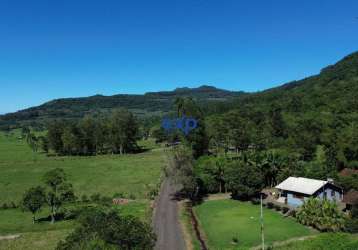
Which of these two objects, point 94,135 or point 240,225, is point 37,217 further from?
point 94,135

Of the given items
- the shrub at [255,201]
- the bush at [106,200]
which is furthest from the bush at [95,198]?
the shrub at [255,201]

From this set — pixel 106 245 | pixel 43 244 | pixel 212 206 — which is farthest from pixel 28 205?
pixel 106 245

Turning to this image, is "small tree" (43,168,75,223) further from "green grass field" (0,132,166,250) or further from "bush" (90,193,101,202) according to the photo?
"bush" (90,193,101,202)

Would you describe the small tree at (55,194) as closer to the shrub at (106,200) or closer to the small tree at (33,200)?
the small tree at (33,200)

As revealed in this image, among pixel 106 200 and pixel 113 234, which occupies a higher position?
pixel 113 234

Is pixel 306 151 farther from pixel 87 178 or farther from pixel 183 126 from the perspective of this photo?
pixel 87 178

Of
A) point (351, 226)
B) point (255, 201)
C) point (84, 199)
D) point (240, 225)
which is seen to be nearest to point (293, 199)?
point (255, 201)

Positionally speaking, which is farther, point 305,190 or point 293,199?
point 293,199
